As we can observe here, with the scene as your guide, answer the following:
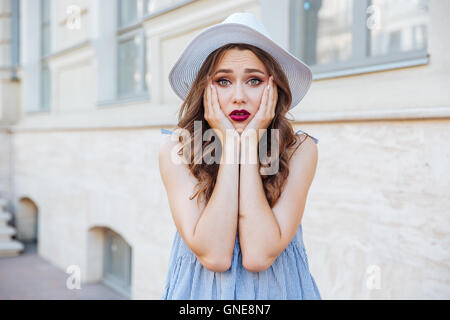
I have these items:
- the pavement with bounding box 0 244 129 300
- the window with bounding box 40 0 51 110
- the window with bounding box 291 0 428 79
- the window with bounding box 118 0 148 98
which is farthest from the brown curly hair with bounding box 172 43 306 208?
the window with bounding box 40 0 51 110

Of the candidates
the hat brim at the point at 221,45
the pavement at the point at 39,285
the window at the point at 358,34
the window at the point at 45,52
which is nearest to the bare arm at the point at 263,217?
the hat brim at the point at 221,45

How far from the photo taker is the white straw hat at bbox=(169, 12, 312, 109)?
5.61 ft

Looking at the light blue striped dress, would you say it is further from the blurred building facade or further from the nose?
the blurred building facade

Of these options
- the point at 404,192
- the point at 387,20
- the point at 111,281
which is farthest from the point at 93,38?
the point at 404,192

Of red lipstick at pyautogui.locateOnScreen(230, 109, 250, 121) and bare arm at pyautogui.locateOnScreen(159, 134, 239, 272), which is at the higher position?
red lipstick at pyautogui.locateOnScreen(230, 109, 250, 121)

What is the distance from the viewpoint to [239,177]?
165 centimetres

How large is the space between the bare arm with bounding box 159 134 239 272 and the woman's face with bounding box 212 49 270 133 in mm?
147

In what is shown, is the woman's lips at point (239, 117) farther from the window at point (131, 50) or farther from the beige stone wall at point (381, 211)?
the window at point (131, 50)

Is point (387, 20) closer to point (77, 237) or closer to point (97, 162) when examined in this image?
point (97, 162)

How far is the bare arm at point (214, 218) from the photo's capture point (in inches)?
61.1

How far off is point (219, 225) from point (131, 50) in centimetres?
558

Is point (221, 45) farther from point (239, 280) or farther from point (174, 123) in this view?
point (174, 123)

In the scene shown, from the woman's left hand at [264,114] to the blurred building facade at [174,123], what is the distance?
1395mm
